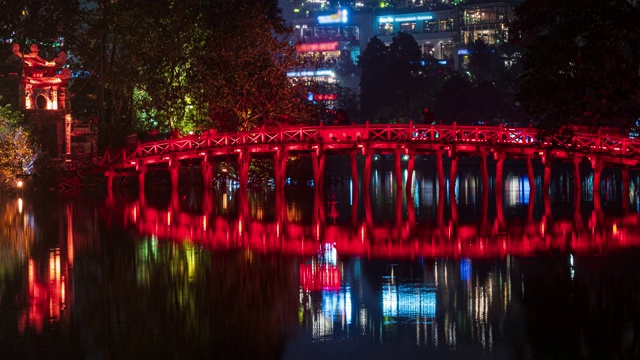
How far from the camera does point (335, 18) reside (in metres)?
179

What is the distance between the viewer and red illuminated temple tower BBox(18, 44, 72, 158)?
56.9 metres

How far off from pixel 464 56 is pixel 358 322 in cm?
12751

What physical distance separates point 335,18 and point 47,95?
125 m

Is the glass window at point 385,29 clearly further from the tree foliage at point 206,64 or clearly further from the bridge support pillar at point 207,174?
the bridge support pillar at point 207,174

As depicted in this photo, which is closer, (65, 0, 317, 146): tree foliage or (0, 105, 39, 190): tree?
(0, 105, 39, 190): tree

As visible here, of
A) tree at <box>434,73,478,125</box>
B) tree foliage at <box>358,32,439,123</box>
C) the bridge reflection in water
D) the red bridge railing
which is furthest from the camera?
tree foliage at <box>358,32,439,123</box>

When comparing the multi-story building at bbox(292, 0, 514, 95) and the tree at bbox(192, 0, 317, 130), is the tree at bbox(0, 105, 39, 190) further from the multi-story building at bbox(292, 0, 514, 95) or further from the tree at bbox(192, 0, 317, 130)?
the multi-story building at bbox(292, 0, 514, 95)

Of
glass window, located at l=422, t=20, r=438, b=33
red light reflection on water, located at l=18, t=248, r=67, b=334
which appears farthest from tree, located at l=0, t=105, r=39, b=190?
glass window, located at l=422, t=20, r=438, b=33

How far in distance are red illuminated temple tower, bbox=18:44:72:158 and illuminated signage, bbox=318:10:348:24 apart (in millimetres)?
121496

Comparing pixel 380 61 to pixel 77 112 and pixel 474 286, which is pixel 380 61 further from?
pixel 474 286

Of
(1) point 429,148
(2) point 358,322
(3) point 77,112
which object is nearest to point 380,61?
(3) point 77,112

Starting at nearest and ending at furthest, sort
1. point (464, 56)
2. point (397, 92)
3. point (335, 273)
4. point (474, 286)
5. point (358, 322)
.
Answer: point (358, 322), point (474, 286), point (335, 273), point (397, 92), point (464, 56)

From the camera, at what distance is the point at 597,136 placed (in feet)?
154

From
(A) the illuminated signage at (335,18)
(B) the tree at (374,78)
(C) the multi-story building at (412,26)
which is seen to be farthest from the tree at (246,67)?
(A) the illuminated signage at (335,18)
